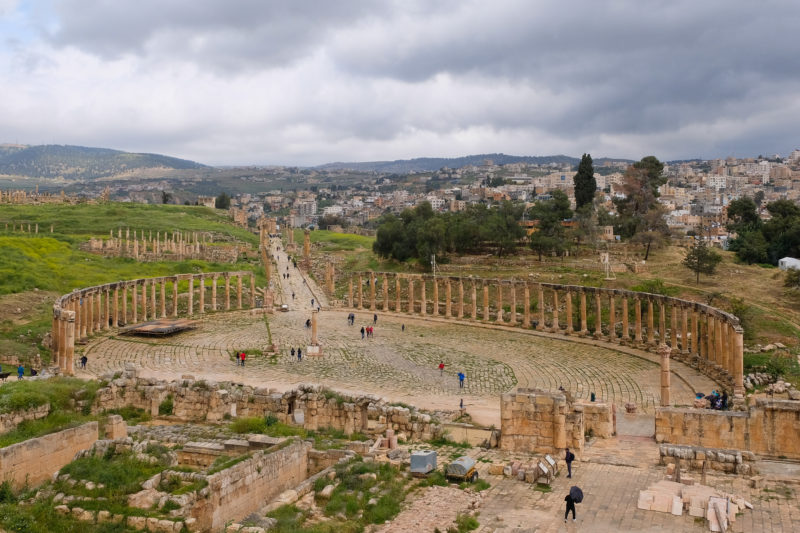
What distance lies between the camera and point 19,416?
21266 millimetres

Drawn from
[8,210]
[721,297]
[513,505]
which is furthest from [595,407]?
[8,210]

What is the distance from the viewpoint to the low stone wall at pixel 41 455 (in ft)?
53.3

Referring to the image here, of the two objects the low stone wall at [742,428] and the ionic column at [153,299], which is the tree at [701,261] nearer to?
the low stone wall at [742,428]

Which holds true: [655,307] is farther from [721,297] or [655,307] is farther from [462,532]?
[462,532]

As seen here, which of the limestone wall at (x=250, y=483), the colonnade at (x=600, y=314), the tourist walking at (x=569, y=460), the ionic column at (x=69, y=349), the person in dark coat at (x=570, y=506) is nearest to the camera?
the limestone wall at (x=250, y=483)

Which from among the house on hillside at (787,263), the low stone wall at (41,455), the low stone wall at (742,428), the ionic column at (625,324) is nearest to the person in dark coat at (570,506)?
A: the low stone wall at (742,428)

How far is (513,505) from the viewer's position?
1662 cm

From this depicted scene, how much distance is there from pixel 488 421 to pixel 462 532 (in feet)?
44.1

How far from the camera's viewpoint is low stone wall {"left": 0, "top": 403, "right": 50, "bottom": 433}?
2073 centimetres

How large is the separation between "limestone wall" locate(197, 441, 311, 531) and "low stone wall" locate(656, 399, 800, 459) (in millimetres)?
12432

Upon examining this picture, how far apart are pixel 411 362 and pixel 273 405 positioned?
1817cm

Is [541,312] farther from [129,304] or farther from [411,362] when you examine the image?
[129,304]

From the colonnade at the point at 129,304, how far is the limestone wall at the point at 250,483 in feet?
73.0

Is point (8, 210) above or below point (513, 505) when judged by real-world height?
above
